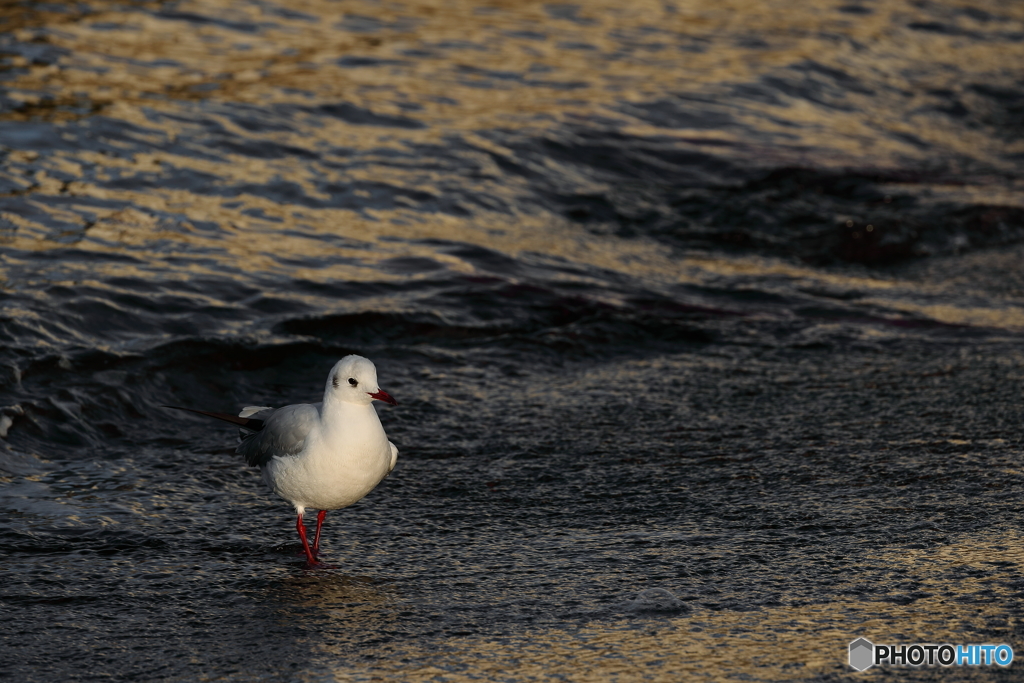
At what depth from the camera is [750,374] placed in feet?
19.8

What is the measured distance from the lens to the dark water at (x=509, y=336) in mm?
3588

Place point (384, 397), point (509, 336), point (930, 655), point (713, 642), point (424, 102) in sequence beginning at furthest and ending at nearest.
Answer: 1. point (424, 102)
2. point (509, 336)
3. point (384, 397)
4. point (713, 642)
5. point (930, 655)

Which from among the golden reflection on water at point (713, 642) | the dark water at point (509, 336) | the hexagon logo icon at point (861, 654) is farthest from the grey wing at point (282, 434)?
the hexagon logo icon at point (861, 654)

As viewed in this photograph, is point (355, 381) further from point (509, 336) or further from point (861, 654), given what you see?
point (509, 336)

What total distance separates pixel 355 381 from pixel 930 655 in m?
2.03

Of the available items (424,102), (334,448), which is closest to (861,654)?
(334,448)

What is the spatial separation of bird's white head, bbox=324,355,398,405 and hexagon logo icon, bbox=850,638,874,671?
1692 millimetres

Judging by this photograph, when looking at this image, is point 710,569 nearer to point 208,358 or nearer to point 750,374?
point 750,374

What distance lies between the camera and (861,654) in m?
3.24

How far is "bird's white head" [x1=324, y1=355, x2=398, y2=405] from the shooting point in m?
3.99

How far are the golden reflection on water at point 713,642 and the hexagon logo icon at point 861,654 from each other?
2cm

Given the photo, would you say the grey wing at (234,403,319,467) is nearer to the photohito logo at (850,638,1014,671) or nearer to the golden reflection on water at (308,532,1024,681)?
the golden reflection on water at (308,532,1024,681)

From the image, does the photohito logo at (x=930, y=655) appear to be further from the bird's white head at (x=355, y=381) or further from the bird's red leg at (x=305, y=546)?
the bird's red leg at (x=305, y=546)

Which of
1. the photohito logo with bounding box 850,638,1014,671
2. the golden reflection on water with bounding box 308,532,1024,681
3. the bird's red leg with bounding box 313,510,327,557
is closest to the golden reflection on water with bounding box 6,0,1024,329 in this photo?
the bird's red leg with bounding box 313,510,327,557
